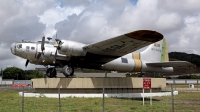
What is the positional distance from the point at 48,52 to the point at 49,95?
3.75 m

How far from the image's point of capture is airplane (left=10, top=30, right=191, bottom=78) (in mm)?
18438

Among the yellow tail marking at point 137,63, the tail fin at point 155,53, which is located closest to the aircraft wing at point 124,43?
the yellow tail marking at point 137,63

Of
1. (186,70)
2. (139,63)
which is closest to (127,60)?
(139,63)

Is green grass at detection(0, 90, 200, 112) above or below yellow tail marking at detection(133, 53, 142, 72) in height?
below

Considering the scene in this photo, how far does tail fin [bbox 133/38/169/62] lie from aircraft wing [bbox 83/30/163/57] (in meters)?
5.68

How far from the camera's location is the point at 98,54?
2184 centimetres

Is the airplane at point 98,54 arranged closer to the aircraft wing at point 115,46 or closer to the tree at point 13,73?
the aircraft wing at point 115,46

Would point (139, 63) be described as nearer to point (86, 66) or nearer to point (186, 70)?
point (86, 66)

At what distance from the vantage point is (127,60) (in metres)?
25.2

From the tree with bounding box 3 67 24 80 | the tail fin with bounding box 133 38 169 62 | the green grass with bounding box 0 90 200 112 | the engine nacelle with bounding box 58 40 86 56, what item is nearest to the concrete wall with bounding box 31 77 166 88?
the engine nacelle with bounding box 58 40 86 56

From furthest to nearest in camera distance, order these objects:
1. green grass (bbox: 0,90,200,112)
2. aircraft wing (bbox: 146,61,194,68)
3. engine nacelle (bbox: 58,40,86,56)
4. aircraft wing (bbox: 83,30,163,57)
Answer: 1. aircraft wing (bbox: 146,61,194,68)
2. engine nacelle (bbox: 58,40,86,56)
3. aircraft wing (bbox: 83,30,163,57)
4. green grass (bbox: 0,90,200,112)

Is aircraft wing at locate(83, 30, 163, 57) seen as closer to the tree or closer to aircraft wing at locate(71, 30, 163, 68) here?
aircraft wing at locate(71, 30, 163, 68)

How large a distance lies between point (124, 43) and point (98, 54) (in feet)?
11.6

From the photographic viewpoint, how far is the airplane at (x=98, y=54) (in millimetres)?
18438
